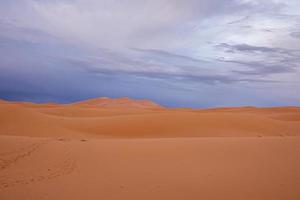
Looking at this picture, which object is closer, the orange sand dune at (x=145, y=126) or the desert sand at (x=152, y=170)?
the desert sand at (x=152, y=170)

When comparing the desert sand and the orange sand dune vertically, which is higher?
the orange sand dune

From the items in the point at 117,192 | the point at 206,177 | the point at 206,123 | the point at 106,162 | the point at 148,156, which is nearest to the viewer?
the point at 117,192

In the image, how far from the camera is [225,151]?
7316mm

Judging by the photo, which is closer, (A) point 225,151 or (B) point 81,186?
(B) point 81,186

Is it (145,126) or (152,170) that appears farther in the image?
(145,126)

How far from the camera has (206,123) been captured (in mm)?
16922

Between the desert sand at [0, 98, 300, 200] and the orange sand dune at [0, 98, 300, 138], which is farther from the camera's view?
the orange sand dune at [0, 98, 300, 138]

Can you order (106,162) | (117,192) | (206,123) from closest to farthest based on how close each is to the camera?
1. (117,192)
2. (106,162)
3. (206,123)

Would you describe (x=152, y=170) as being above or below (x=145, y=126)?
below

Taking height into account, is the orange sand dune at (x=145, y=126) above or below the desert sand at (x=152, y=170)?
above

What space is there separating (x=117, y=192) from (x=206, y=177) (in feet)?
6.31

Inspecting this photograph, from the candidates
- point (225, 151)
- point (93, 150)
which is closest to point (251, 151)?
point (225, 151)

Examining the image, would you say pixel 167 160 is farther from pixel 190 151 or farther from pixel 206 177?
pixel 206 177

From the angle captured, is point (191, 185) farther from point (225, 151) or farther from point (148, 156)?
point (225, 151)
